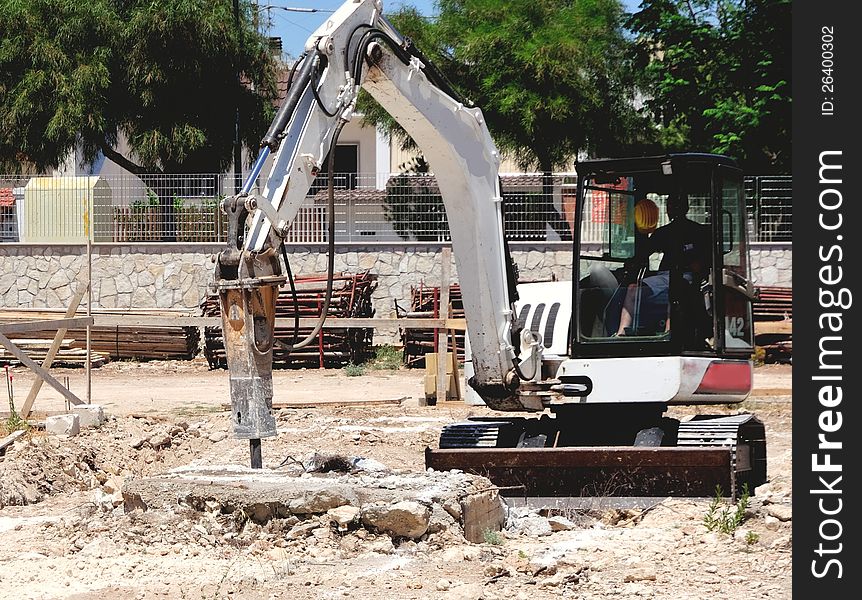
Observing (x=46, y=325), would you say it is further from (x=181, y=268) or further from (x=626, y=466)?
(x=181, y=268)

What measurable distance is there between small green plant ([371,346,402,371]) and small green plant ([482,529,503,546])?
1468 cm

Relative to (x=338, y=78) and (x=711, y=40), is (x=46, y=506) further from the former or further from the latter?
(x=711, y=40)

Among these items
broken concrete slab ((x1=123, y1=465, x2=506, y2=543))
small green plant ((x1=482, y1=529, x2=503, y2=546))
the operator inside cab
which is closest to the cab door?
the operator inside cab

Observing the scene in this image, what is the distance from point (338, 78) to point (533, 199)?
16918 millimetres

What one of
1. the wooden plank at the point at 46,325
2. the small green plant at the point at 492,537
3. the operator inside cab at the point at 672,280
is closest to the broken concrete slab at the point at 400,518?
the small green plant at the point at 492,537

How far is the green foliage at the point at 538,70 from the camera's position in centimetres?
3041

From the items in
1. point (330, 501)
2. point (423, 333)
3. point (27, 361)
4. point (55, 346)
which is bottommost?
point (330, 501)

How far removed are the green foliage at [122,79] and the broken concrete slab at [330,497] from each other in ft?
76.7

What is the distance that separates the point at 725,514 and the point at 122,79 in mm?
25769

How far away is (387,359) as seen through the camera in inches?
958

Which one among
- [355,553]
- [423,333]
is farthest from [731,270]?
[423,333]

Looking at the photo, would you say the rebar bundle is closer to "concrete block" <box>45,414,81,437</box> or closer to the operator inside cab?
"concrete block" <box>45,414,81,437</box>

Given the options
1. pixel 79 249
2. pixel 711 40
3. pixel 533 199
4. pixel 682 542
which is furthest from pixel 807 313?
pixel 711 40

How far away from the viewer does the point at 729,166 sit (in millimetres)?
10320
